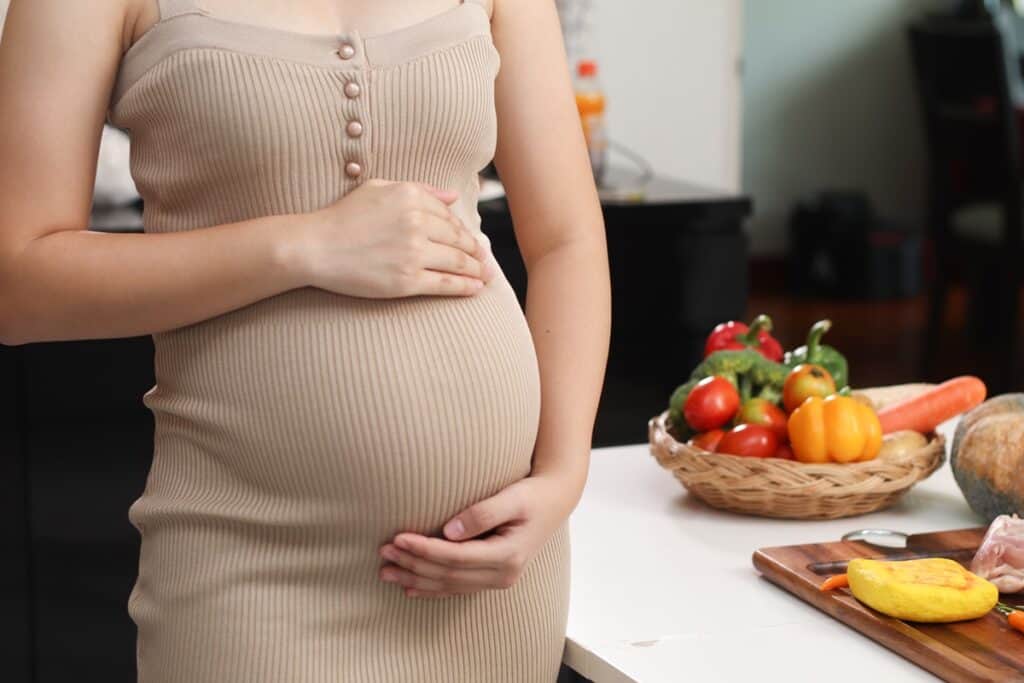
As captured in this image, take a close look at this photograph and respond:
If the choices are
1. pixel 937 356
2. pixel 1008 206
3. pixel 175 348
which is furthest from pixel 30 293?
pixel 937 356

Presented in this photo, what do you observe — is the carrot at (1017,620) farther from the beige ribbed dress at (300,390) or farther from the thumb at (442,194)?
the thumb at (442,194)

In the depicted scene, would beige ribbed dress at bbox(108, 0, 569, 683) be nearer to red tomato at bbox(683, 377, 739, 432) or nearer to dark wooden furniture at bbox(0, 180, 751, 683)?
red tomato at bbox(683, 377, 739, 432)

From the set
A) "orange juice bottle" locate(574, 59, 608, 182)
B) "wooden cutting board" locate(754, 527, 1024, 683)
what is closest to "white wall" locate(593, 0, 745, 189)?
"orange juice bottle" locate(574, 59, 608, 182)

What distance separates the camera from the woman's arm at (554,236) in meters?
1.18

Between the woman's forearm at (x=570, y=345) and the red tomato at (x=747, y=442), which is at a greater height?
the woman's forearm at (x=570, y=345)

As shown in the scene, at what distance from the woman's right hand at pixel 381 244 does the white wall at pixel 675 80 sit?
309cm

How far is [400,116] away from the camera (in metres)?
1.07

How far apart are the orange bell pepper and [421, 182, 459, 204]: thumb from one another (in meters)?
0.58

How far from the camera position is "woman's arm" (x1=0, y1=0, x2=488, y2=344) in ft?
3.33

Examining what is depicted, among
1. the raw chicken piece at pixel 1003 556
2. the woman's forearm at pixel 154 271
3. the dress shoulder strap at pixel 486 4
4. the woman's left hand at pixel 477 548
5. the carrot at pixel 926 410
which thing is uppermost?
the dress shoulder strap at pixel 486 4

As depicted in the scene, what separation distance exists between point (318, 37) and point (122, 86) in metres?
0.15

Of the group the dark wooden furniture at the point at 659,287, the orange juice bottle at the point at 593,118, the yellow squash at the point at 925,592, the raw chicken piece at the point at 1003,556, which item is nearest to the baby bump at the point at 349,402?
the yellow squash at the point at 925,592

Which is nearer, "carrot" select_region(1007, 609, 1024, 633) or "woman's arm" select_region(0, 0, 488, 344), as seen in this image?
"woman's arm" select_region(0, 0, 488, 344)

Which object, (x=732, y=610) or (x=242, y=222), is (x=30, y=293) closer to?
(x=242, y=222)
